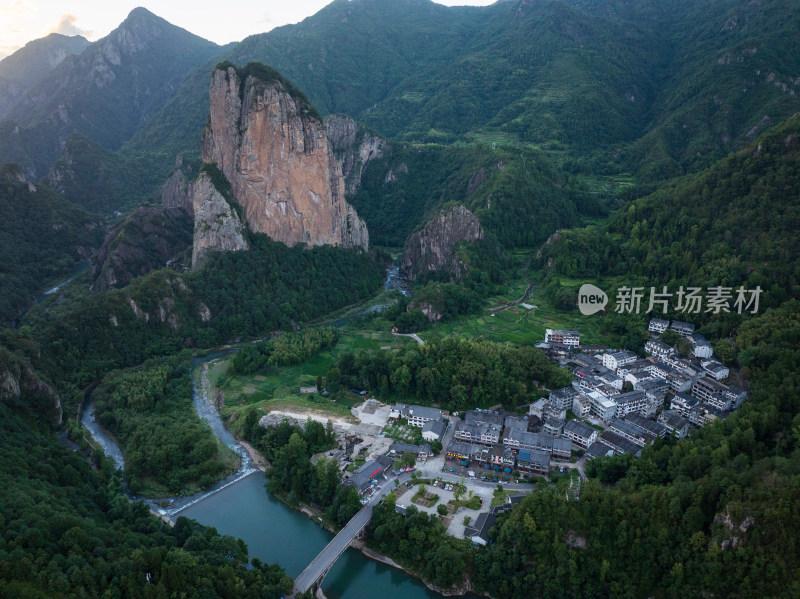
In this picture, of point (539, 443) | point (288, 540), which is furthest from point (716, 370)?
point (288, 540)

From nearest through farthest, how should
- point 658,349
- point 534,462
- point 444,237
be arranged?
point 534,462, point 658,349, point 444,237

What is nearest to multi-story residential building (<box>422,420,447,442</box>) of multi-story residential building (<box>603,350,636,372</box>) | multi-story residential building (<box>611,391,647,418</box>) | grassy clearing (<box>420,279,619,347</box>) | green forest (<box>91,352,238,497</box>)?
multi-story residential building (<box>611,391,647,418</box>)

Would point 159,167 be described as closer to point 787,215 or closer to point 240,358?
point 240,358

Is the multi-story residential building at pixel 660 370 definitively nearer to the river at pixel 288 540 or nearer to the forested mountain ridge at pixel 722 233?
the forested mountain ridge at pixel 722 233

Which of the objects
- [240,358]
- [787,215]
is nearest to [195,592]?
[240,358]

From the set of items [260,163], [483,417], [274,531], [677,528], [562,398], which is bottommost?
[274,531]

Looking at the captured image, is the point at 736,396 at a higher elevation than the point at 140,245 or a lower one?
lower

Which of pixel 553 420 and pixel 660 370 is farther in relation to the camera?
pixel 660 370

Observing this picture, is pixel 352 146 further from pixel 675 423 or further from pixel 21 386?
pixel 675 423

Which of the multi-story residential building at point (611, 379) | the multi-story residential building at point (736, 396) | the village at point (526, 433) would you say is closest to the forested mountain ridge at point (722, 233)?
the village at point (526, 433)
